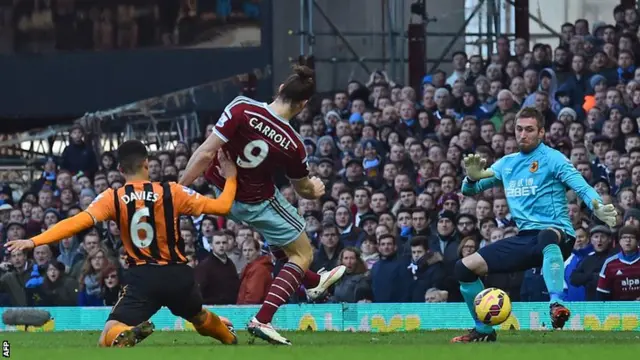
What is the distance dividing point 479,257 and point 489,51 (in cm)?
1289

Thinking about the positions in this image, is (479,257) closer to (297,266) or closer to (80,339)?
(297,266)

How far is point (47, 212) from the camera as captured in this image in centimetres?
2322

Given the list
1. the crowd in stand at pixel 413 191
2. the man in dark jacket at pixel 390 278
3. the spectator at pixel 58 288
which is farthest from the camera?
the spectator at pixel 58 288

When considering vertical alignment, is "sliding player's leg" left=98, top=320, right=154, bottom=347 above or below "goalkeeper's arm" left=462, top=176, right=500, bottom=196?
below

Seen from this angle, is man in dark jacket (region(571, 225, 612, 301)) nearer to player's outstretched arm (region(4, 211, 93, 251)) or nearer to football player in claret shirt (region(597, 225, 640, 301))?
football player in claret shirt (region(597, 225, 640, 301))

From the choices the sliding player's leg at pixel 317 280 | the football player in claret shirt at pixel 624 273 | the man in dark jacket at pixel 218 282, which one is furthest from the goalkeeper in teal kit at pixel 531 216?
the man in dark jacket at pixel 218 282

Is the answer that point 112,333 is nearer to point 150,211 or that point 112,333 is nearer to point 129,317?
point 129,317

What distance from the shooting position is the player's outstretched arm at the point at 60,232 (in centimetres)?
Result: 1149

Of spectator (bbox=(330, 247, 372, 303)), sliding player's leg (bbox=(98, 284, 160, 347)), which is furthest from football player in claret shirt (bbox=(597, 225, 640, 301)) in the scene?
sliding player's leg (bbox=(98, 284, 160, 347))

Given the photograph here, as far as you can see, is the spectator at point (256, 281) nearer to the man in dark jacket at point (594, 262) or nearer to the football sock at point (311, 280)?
the man in dark jacket at point (594, 262)

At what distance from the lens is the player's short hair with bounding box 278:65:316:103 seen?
13.1 m

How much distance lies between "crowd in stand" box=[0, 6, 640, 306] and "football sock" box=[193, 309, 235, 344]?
5.27 m

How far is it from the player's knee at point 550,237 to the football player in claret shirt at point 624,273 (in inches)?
145

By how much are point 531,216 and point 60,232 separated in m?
3.92
